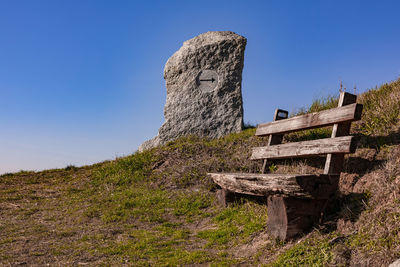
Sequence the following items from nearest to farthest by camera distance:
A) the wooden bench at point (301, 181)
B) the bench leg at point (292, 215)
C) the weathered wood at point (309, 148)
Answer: the wooden bench at point (301, 181)
the bench leg at point (292, 215)
the weathered wood at point (309, 148)

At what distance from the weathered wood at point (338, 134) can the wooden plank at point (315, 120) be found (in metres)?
0.13

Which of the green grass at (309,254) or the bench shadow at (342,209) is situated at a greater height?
the bench shadow at (342,209)

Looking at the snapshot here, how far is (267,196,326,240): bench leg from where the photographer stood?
463 cm

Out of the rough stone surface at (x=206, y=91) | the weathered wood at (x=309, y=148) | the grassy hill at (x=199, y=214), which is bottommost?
the grassy hill at (x=199, y=214)

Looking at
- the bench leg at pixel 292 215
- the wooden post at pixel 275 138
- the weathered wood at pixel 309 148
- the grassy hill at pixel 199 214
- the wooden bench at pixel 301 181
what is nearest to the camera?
the grassy hill at pixel 199 214

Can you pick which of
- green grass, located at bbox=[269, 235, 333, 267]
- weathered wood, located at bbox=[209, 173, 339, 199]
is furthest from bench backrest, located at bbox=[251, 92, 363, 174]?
green grass, located at bbox=[269, 235, 333, 267]

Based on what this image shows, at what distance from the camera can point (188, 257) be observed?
4984 millimetres

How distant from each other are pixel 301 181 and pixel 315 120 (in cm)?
219

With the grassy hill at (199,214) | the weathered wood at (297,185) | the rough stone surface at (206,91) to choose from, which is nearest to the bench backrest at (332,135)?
the grassy hill at (199,214)

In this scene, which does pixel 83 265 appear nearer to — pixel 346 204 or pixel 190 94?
pixel 346 204

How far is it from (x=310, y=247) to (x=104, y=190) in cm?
695

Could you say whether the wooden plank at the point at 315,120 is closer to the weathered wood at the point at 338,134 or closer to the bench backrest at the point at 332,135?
the bench backrest at the point at 332,135

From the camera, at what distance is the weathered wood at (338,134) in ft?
17.6

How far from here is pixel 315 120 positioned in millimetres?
6148
